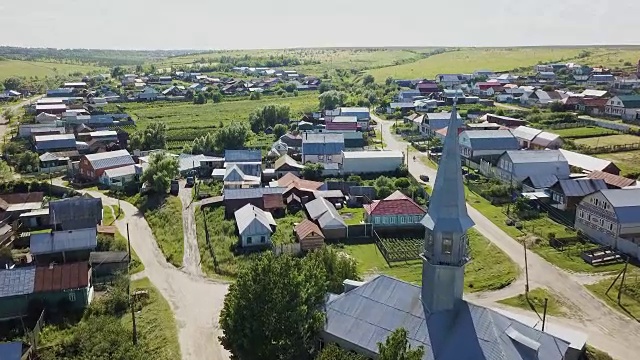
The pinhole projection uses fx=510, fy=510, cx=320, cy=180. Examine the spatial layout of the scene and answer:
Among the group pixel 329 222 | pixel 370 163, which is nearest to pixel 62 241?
pixel 329 222

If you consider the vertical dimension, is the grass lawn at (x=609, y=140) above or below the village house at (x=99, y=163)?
above

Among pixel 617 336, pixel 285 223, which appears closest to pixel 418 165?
pixel 285 223

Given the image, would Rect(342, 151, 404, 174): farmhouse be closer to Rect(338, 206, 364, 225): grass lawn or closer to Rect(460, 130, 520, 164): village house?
Rect(460, 130, 520, 164): village house

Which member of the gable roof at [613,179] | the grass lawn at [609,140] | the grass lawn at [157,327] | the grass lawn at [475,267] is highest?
the grass lawn at [609,140]

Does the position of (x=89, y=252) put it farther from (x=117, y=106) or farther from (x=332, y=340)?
(x=117, y=106)

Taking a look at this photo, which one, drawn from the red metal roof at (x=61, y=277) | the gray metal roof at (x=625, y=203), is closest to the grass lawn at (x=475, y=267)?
the gray metal roof at (x=625, y=203)

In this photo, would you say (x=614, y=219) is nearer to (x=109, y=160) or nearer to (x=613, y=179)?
(x=613, y=179)

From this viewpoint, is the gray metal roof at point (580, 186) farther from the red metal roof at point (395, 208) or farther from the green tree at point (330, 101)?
the green tree at point (330, 101)

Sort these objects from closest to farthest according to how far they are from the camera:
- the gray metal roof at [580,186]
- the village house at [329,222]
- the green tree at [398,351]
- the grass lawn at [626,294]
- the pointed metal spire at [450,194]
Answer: the green tree at [398,351] < the pointed metal spire at [450,194] < the grass lawn at [626,294] < the village house at [329,222] < the gray metal roof at [580,186]
